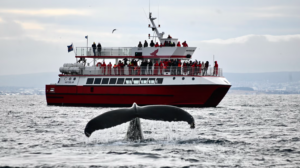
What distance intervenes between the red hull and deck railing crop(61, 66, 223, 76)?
1.35m

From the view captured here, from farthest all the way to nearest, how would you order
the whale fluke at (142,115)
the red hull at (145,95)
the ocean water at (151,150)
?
the red hull at (145,95) → the ocean water at (151,150) → the whale fluke at (142,115)

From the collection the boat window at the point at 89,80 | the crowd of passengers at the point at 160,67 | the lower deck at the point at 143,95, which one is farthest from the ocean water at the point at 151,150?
the boat window at the point at 89,80

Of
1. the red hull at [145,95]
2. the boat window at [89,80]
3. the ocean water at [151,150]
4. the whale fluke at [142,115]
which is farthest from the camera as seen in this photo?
the boat window at [89,80]

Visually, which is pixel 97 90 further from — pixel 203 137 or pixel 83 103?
pixel 203 137

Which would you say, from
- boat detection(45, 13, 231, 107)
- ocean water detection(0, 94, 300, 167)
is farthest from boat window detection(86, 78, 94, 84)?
ocean water detection(0, 94, 300, 167)

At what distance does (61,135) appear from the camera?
21.3 m

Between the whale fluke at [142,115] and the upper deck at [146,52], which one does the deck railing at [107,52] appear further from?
the whale fluke at [142,115]

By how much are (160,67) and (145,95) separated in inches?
107

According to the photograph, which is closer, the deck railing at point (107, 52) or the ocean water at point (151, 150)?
the ocean water at point (151, 150)

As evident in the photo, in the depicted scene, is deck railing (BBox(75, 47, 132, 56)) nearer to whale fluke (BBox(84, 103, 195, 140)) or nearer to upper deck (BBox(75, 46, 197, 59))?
upper deck (BBox(75, 46, 197, 59))

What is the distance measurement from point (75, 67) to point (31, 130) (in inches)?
832

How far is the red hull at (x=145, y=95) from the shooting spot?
40312 mm

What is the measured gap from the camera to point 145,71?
42.3 m

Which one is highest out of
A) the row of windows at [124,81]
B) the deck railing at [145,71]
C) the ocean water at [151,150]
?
the deck railing at [145,71]
